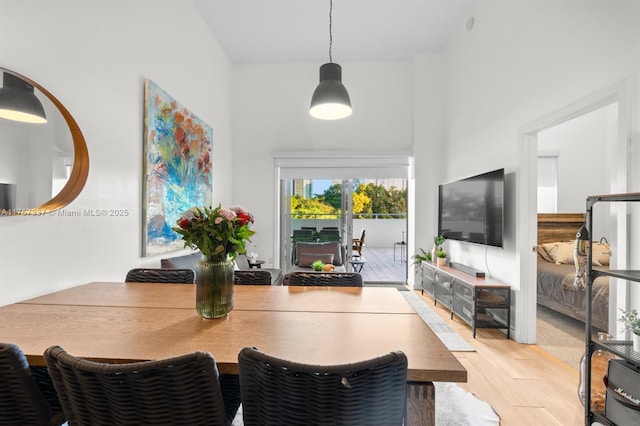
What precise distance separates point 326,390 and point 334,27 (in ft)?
14.0

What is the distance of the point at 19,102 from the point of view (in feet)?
5.03

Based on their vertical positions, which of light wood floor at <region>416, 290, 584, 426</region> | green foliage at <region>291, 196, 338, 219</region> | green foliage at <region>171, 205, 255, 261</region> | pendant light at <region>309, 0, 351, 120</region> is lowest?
light wood floor at <region>416, 290, 584, 426</region>

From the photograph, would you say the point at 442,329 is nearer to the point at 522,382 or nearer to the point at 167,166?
the point at 522,382

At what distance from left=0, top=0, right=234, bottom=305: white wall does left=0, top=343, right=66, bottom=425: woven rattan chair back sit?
0.92 meters

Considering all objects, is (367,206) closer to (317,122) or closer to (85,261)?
(317,122)

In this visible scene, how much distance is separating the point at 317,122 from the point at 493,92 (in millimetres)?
2551

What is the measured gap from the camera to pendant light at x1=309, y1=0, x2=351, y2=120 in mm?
2309

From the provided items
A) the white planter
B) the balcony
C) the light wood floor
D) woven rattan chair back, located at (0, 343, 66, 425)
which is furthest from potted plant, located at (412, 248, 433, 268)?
woven rattan chair back, located at (0, 343, 66, 425)

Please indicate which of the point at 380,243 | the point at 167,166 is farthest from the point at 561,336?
the point at 380,243

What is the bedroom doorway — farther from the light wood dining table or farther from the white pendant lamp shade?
the white pendant lamp shade

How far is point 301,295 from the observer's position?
1.66 meters

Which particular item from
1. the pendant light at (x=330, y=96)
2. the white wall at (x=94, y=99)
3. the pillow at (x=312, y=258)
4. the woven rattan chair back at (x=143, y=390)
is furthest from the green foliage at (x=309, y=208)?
the woven rattan chair back at (x=143, y=390)

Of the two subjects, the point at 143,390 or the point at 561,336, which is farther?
the point at 561,336

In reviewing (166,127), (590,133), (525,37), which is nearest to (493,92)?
(525,37)
